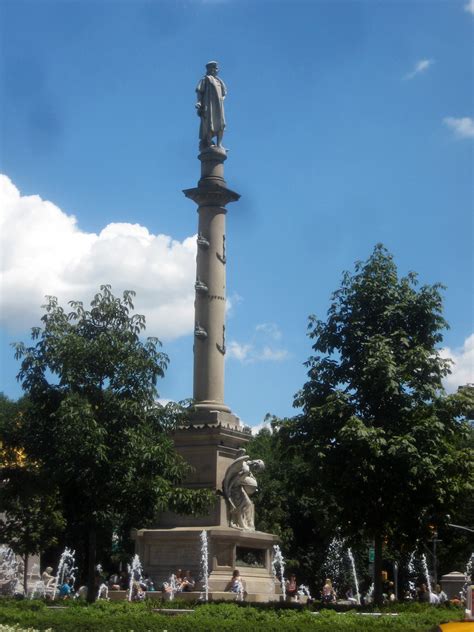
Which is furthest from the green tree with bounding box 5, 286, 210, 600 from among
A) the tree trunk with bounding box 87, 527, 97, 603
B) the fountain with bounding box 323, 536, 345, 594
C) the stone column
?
the fountain with bounding box 323, 536, 345, 594

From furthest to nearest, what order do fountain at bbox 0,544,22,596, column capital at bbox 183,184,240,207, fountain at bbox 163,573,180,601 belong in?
1. fountain at bbox 0,544,22,596
2. column capital at bbox 183,184,240,207
3. fountain at bbox 163,573,180,601

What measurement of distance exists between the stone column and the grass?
7.70 m

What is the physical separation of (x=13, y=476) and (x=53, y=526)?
990 inches

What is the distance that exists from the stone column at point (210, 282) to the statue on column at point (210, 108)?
2.09ft

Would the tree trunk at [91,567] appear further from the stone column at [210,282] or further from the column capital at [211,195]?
the column capital at [211,195]

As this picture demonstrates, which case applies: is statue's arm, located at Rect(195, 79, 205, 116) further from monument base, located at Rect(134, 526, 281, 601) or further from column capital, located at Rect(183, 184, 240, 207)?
monument base, located at Rect(134, 526, 281, 601)

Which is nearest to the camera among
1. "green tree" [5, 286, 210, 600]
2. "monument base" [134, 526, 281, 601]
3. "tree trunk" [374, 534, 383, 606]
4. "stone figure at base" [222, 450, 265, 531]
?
"green tree" [5, 286, 210, 600]

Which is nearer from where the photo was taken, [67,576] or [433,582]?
[67,576]

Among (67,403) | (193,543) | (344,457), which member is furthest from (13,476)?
(344,457)

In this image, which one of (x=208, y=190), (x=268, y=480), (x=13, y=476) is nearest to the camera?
(x=13, y=476)

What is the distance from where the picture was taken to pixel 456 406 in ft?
67.4

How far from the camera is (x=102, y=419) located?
18.6 meters

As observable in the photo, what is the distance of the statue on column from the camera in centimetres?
2720

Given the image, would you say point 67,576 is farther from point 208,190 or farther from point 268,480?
point 208,190
